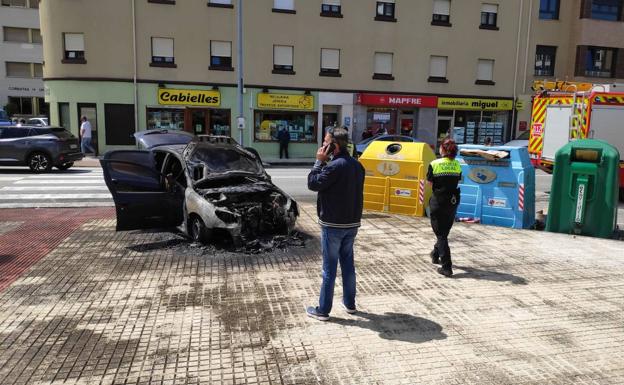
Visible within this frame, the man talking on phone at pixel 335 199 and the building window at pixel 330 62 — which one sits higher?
the building window at pixel 330 62

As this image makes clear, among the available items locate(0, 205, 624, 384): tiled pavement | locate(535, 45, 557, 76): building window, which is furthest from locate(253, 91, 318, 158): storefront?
locate(0, 205, 624, 384): tiled pavement

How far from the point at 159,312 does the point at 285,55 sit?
2174 cm

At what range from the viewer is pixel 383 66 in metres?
26.8

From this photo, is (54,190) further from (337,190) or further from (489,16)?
(489,16)

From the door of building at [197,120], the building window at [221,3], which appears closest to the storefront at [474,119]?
the building window at [221,3]

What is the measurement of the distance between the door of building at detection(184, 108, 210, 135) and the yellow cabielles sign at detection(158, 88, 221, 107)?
468 millimetres

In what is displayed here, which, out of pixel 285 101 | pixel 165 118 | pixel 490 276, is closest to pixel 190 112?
pixel 165 118

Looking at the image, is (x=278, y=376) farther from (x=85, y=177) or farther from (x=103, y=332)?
(x=85, y=177)

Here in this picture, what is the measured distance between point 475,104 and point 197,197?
2376cm

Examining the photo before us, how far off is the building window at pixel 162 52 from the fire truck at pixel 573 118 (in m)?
16.7

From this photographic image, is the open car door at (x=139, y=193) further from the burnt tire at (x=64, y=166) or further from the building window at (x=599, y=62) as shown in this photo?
the building window at (x=599, y=62)

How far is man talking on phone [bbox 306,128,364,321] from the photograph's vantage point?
4.80 metres

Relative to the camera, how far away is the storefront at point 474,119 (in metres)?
28.1

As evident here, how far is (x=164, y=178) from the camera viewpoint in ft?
27.0
